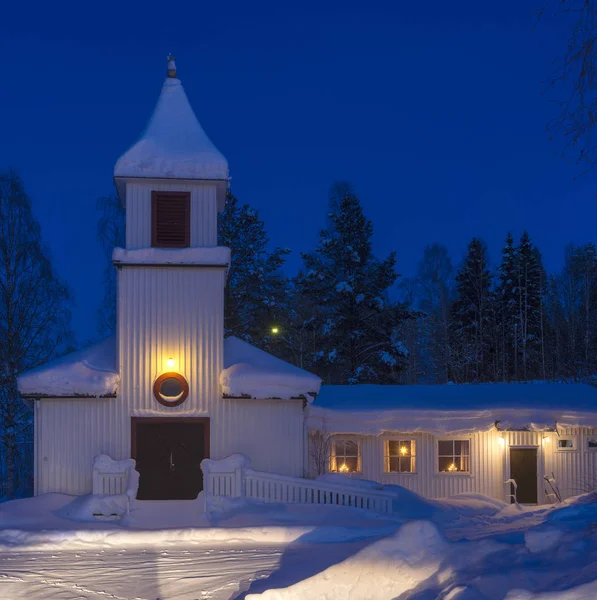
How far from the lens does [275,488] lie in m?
15.9

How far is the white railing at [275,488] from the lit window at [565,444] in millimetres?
6422

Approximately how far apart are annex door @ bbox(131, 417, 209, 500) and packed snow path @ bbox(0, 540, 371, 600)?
3.96 meters

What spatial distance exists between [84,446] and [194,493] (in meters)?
2.54

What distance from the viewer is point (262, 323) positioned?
32.5 m

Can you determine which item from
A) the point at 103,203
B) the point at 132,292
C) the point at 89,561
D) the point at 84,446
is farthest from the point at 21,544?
the point at 103,203

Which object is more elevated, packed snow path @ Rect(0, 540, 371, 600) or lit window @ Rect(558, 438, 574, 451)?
lit window @ Rect(558, 438, 574, 451)

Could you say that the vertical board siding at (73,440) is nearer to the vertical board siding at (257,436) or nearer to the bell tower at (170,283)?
the bell tower at (170,283)

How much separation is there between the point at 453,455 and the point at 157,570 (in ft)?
36.2

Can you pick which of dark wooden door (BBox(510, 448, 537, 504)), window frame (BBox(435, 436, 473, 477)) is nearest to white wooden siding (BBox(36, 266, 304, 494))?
window frame (BBox(435, 436, 473, 477))

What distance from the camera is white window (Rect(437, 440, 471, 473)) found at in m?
20.0

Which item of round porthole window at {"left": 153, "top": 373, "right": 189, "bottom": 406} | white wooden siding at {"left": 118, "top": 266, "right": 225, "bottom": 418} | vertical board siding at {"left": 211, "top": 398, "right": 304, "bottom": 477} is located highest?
white wooden siding at {"left": 118, "top": 266, "right": 225, "bottom": 418}

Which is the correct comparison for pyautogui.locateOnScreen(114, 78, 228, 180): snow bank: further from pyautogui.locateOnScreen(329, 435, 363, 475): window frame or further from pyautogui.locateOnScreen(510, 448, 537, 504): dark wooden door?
pyautogui.locateOnScreen(510, 448, 537, 504): dark wooden door

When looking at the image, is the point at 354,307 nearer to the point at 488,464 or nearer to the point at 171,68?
the point at 488,464

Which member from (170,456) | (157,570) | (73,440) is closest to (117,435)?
(73,440)
